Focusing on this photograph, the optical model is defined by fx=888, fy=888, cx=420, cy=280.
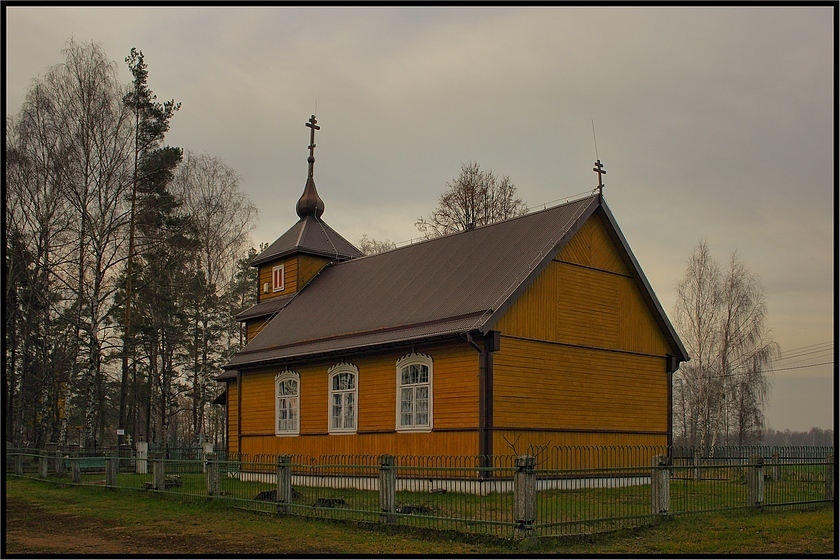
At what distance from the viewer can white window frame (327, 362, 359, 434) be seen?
22.3 m

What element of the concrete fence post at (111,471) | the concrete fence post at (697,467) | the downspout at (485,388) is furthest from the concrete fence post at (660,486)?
the concrete fence post at (111,471)

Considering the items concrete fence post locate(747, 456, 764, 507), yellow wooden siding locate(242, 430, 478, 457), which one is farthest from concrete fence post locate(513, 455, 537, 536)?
yellow wooden siding locate(242, 430, 478, 457)

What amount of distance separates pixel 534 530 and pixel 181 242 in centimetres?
2904

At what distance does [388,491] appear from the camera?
548 inches

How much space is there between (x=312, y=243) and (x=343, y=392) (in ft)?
30.5

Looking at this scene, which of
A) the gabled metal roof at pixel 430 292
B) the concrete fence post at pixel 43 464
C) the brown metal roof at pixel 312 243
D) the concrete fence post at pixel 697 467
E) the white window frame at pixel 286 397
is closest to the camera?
the concrete fence post at pixel 697 467

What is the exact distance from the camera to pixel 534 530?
11.8 m

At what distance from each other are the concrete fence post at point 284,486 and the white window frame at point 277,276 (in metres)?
15.6

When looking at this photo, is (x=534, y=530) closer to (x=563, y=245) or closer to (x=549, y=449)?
(x=549, y=449)

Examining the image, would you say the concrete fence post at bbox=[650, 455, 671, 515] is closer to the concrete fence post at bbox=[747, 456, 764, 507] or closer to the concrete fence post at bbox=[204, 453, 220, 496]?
the concrete fence post at bbox=[747, 456, 764, 507]

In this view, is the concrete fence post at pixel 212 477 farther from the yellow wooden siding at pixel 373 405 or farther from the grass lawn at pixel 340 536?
the yellow wooden siding at pixel 373 405

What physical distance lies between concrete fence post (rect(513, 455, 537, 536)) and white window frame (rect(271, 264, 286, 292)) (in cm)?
2026

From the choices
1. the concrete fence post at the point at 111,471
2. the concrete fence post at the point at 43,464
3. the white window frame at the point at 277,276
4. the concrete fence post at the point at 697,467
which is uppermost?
the white window frame at the point at 277,276

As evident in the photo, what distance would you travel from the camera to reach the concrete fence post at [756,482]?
15445 millimetres
